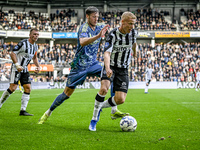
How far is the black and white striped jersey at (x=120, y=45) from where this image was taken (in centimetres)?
482

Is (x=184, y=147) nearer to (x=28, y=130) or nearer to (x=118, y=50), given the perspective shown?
(x=118, y=50)

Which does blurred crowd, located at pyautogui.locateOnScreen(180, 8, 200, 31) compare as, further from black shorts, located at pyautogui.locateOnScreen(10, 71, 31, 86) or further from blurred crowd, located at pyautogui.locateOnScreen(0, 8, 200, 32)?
black shorts, located at pyautogui.locateOnScreen(10, 71, 31, 86)

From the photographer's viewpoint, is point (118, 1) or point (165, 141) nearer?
point (165, 141)

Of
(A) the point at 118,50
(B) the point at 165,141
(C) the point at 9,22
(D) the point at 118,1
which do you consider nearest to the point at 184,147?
(B) the point at 165,141

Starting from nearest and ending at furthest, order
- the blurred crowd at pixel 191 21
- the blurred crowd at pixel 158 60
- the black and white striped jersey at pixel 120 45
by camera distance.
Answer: the black and white striped jersey at pixel 120 45
the blurred crowd at pixel 158 60
the blurred crowd at pixel 191 21

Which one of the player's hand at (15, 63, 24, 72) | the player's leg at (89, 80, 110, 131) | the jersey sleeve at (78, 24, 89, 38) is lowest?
the player's leg at (89, 80, 110, 131)

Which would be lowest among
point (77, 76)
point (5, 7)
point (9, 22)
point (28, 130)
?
point (28, 130)

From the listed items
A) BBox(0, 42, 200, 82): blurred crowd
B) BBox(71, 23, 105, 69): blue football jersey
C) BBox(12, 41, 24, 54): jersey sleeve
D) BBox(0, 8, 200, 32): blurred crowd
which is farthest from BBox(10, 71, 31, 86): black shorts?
BBox(0, 8, 200, 32): blurred crowd

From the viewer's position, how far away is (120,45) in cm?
494

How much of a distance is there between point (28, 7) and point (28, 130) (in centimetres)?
4516

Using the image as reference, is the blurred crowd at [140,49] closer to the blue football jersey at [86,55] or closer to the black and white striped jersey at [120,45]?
the blue football jersey at [86,55]

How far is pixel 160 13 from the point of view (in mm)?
43781

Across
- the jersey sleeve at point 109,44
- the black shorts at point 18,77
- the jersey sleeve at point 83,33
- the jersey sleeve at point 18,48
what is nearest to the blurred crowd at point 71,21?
the jersey sleeve at point 18,48

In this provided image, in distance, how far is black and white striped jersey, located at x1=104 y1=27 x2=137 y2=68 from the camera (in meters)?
4.82
